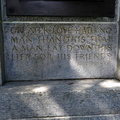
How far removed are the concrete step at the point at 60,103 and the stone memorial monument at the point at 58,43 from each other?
0.49 ft

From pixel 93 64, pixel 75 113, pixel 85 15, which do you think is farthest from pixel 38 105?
pixel 85 15

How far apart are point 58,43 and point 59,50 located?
103 mm

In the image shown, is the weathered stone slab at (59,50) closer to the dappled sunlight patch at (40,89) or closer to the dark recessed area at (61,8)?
the dark recessed area at (61,8)

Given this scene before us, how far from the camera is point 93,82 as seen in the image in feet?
8.51

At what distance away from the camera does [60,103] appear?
217 centimetres

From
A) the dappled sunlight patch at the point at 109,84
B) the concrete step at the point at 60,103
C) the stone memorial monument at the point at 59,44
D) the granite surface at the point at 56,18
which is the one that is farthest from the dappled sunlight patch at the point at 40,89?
the granite surface at the point at 56,18

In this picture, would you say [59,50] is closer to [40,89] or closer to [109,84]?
[40,89]

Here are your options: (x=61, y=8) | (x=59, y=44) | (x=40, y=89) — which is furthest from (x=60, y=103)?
(x=61, y=8)

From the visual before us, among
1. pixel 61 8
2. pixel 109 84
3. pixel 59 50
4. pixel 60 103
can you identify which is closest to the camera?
pixel 60 103

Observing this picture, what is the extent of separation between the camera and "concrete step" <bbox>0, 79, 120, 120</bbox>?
2123mm

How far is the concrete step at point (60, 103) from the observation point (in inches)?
83.6

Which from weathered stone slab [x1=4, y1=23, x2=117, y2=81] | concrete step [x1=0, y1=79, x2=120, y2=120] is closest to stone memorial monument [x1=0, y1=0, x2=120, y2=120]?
weathered stone slab [x1=4, y1=23, x2=117, y2=81]

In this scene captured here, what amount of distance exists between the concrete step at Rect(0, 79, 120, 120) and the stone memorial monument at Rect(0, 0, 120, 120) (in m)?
0.15

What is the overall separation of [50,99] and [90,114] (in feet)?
1.68
